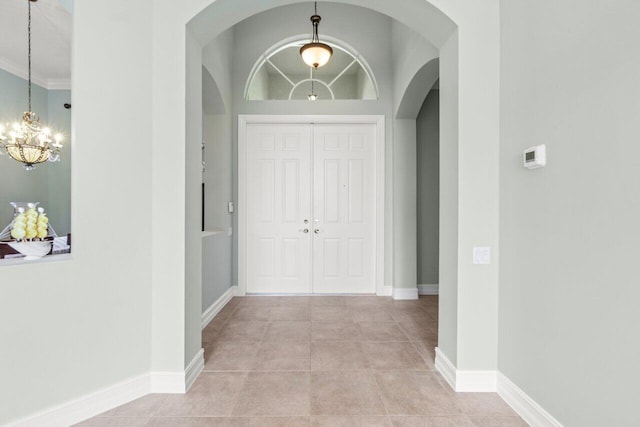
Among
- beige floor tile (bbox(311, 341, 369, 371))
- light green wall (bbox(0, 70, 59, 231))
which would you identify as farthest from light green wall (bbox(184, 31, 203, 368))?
light green wall (bbox(0, 70, 59, 231))

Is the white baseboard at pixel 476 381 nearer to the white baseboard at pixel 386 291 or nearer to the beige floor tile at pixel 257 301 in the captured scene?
the white baseboard at pixel 386 291

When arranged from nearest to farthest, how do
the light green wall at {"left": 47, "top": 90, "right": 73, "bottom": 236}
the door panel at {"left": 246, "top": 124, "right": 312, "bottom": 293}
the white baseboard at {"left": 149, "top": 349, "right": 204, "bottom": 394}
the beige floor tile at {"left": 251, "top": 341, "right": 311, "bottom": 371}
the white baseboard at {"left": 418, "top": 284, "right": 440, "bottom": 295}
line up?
1. the white baseboard at {"left": 149, "top": 349, "right": 204, "bottom": 394}
2. the beige floor tile at {"left": 251, "top": 341, "right": 311, "bottom": 371}
3. the light green wall at {"left": 47, "top": 90, "right": 73, "bottom": 236}
4. the door panel at {"left": 246, "top": 124, "right": 312, "bottom": 293}
5. the white baseboard at {"left": 418, "top": 284, "right": 440, "bottom": 295}

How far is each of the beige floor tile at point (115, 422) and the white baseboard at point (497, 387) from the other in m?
1.99

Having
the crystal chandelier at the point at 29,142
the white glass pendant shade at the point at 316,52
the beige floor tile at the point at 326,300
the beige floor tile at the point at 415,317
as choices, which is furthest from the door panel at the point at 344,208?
the crystal chandelier at the point at 29,142

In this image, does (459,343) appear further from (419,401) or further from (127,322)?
(127,322)

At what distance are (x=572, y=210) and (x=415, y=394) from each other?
1.48m

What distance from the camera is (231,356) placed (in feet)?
8.91

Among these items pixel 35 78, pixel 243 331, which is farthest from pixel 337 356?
pixel 35 78

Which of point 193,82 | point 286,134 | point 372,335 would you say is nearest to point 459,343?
point 372,335

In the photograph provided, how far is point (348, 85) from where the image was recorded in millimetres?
4668

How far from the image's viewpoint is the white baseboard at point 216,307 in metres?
3.48

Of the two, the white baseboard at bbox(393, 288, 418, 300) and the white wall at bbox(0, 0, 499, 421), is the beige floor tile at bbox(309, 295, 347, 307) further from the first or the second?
the white wall at bbox(0, 0, 499, 421)

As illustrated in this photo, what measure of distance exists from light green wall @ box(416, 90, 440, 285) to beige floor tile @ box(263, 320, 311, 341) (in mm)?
2202

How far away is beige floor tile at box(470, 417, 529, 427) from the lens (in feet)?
6.09
